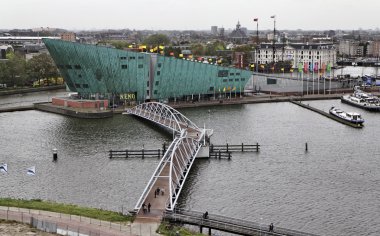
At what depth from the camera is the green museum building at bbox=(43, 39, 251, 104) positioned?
61.9 m

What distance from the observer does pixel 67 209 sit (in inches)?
1104

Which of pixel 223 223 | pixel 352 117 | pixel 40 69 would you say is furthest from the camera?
pixel 40 69

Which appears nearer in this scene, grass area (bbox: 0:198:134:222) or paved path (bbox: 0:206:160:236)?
paved path (bbox: 0:206:160:236)

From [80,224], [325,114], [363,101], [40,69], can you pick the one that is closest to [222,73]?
[325,114]

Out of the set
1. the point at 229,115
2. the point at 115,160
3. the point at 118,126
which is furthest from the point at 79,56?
the point at 115,160

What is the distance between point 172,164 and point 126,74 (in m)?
32.0

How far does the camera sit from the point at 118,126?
52.8 m

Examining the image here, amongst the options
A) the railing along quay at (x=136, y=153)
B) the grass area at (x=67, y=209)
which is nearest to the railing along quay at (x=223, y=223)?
the grass area at (x=67, y=209)

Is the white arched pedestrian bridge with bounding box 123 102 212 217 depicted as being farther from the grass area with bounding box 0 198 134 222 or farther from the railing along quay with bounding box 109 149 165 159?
the railing along quay with bounding box 109 149 165 159

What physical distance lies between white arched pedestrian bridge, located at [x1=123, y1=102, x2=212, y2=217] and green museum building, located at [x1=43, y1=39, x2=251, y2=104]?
30.9ft

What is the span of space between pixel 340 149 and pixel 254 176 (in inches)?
412

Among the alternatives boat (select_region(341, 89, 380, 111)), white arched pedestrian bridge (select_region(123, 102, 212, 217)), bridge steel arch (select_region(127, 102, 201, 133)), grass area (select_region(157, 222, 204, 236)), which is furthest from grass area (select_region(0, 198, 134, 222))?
boat (select_region(341, 89, 380, 111))

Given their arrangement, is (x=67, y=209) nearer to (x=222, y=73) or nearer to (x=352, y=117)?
(x=352, y=117)

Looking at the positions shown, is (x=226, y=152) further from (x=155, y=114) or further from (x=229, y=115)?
(x=229, y=115)
